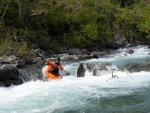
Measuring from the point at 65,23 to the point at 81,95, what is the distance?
1872 cm

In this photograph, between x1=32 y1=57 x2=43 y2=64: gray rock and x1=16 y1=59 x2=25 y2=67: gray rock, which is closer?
x1=16 y1=59 x2=25 y2=67: gray rock

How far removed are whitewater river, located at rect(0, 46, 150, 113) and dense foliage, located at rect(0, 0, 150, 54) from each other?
26.9 ft

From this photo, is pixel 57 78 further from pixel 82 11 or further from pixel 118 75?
pixel 82 11

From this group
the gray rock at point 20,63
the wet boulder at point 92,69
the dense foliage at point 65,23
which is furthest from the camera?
the dense foliage at point 65,23

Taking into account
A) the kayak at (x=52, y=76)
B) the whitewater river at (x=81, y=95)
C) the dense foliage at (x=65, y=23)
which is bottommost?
the whitewater river at (x=81, y=95)

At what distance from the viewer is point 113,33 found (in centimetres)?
3366

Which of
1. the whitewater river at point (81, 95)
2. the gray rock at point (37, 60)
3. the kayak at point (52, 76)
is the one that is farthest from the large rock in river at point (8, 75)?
the gray rock at point (37, 60)

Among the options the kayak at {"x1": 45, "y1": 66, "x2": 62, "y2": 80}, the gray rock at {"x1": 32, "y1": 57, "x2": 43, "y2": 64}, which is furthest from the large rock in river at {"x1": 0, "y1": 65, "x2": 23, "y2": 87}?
the gray rock at {"x1": 32, "y1": 57, "x2": 43, "y2": 64}

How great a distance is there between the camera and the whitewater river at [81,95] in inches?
381

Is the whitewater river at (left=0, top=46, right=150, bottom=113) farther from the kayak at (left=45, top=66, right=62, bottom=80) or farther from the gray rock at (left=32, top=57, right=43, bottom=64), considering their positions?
the gray rock at (left=32, top=57, right=43, bottom=64)

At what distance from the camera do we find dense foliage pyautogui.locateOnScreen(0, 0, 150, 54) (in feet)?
80.5

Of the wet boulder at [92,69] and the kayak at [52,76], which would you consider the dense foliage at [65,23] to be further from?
the wet boulder at [92,69]

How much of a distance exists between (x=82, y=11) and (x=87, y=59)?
352 inches

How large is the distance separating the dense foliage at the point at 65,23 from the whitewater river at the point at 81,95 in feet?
26.9
